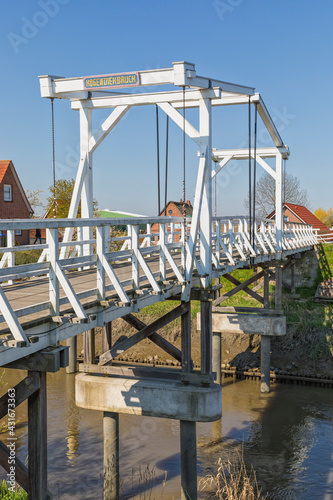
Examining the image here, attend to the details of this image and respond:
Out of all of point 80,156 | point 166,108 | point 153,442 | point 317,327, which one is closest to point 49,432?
point 153,442

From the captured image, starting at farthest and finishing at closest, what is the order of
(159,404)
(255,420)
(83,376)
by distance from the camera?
1. (255,420)
2. (83,376)
3. (159,404)

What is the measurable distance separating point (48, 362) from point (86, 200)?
238 inches

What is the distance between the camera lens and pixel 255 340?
2144 cm

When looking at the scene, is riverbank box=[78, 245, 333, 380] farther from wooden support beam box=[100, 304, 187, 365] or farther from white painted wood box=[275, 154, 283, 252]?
wooden support beam box=[100, 304, 187, 365]

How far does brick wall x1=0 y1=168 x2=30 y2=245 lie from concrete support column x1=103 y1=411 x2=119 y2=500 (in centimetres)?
2428

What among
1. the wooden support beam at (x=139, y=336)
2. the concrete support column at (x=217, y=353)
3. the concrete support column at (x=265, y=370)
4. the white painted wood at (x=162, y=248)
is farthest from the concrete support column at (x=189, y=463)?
the concrete support column at (x=265, y=370)

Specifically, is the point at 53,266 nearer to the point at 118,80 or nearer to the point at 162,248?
the point at 162,248

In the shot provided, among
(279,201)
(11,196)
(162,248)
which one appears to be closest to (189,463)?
(162,248)

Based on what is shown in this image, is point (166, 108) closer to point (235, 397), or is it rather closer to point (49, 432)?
point (49, 432)

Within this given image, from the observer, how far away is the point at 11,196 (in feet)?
111

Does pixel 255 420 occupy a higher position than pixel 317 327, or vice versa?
pixel 317 327

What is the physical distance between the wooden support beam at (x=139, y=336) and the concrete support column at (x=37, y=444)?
3.49m

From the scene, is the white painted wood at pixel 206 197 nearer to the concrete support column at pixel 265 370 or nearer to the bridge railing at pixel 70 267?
the bridge railing at pixel 70 267

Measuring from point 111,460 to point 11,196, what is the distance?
26.2 meters
